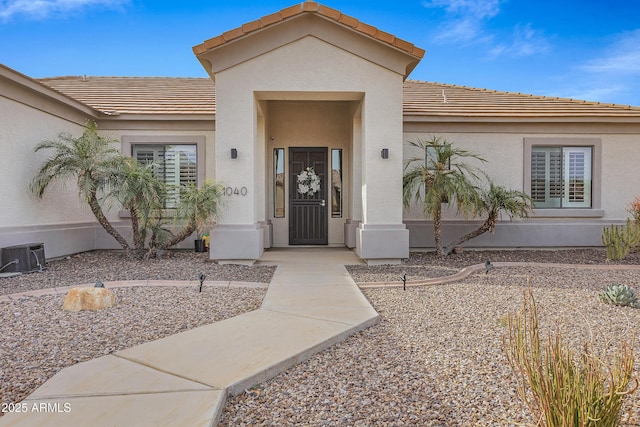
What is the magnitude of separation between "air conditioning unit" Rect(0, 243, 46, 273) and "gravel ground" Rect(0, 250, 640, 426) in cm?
44

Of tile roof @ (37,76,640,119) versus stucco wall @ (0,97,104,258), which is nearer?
stucco wall @ (0,97,104,258)

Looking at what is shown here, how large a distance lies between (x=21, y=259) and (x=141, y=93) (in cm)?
688

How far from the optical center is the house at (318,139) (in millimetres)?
8594

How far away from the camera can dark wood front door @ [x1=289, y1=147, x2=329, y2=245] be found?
12.0m

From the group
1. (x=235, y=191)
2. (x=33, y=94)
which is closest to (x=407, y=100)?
(x=235, y=191)

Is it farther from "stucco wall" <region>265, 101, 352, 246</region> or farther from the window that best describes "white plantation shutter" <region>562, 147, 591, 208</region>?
the window

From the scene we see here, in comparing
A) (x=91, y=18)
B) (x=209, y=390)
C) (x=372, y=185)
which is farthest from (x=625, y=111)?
(x=91, y=18)

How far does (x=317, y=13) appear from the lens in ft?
27.7

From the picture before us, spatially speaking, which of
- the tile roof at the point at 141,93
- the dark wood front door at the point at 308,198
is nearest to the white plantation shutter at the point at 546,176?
the dark wood front door at the point at 308,198

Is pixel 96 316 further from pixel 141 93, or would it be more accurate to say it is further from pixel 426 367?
pixel 141 93

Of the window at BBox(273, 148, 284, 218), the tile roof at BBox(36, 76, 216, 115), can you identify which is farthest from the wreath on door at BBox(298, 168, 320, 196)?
the tile roof at BBox(36, 76, 216, 115)

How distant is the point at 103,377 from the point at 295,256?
699 cm

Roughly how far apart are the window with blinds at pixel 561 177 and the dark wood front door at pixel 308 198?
→ 5615 mm

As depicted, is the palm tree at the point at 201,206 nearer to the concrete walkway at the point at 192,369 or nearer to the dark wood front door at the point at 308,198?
the concrete walkway at the point at 192,369
